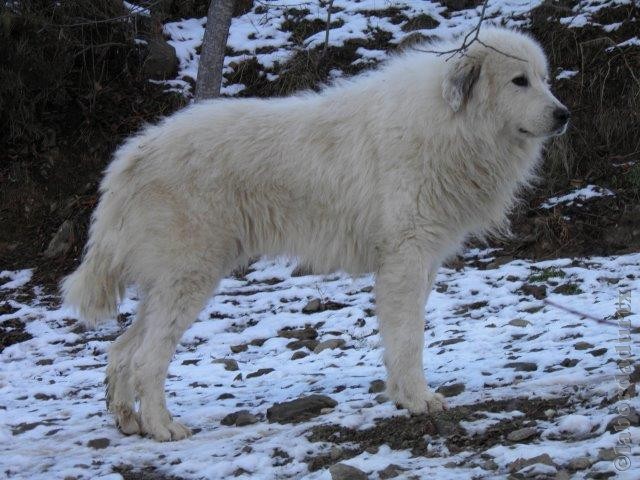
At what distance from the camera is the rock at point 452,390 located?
455 centimetres

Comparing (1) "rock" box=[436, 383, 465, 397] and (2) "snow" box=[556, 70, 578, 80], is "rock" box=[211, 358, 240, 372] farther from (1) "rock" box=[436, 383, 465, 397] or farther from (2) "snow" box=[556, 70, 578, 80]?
(2) "snow" box=[556, 70, 578, 80]

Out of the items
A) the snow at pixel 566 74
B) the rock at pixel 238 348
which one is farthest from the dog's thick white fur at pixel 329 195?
the snow at pixel 566 74

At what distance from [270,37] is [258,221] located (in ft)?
22.2

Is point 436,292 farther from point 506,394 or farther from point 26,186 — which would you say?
point 26,186

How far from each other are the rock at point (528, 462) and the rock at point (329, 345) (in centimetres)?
285

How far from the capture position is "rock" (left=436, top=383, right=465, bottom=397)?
14.9 feet

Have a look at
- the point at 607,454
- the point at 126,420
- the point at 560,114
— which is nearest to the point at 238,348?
the point at 126,420

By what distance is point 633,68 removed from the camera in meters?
8.96

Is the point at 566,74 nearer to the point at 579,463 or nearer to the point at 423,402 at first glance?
the point at 423,402

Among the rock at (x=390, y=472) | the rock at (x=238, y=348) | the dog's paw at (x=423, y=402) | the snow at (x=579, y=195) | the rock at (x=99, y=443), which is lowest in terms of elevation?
the rock at (x=238, y=348)

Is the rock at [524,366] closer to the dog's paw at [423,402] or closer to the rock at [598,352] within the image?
the rock at [598,352]

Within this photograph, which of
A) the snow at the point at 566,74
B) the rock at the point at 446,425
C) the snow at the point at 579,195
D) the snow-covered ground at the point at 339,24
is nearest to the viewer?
the rock at the point at 446,425

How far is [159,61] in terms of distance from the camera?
1032 cm

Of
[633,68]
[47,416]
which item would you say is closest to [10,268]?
[47,416]
